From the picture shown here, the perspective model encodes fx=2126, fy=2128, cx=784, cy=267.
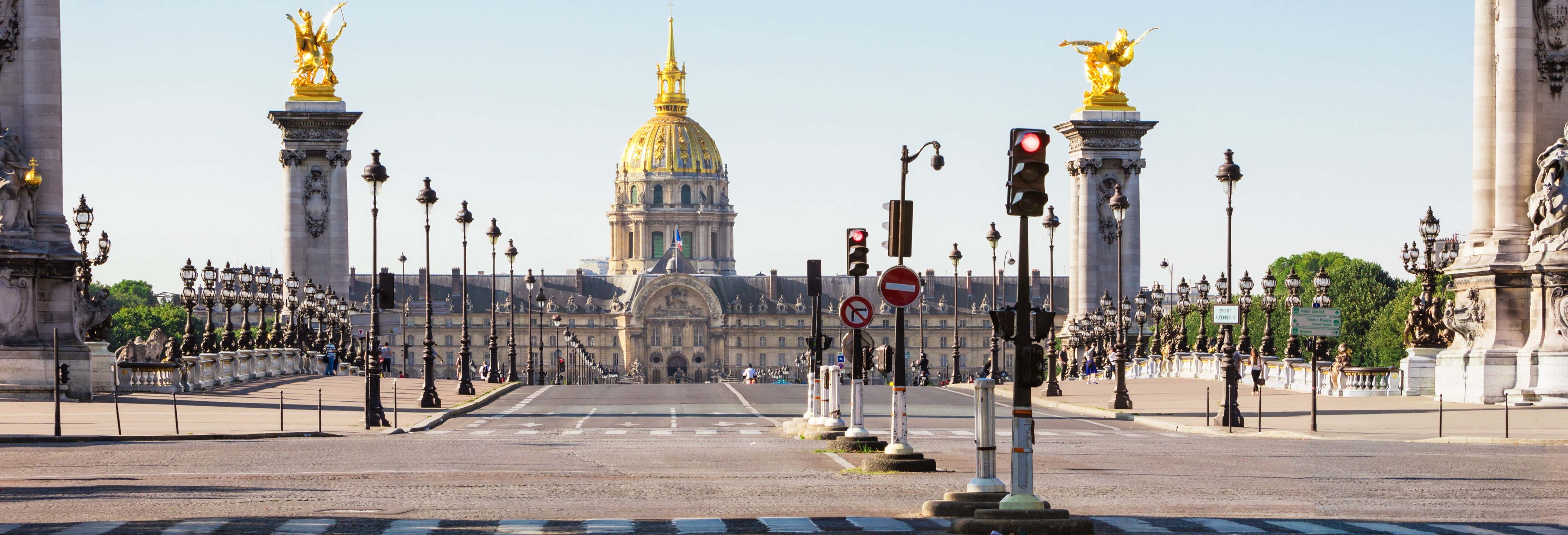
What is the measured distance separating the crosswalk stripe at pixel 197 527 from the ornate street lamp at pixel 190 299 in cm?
3778

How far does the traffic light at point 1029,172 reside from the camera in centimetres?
1730

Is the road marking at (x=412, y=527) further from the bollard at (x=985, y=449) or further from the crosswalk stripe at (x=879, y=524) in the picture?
Result: the bollard at (x=985, y=449)

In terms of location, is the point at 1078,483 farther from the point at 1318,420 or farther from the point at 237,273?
the point at 237,273

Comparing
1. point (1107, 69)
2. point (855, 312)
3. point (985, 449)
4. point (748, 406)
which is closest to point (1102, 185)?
point (1107, 69)

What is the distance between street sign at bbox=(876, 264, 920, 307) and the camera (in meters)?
24.4

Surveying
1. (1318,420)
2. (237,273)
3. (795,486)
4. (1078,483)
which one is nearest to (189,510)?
(795,486)

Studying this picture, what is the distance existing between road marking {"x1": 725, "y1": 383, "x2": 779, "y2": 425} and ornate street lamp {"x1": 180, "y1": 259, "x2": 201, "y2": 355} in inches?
558

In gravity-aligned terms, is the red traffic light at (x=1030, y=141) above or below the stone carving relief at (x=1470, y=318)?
above

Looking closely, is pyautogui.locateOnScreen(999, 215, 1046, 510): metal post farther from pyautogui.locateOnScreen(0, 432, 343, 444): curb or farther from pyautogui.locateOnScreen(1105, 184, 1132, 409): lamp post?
pyautogui.locateOnScreen(1105, 184, 1132, 409): lamp post

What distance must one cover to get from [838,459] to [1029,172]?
10895 mm

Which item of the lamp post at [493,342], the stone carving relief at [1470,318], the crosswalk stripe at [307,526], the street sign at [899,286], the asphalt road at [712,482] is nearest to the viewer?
the crosswalk stripe at [307,526]

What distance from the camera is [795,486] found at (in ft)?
74.5

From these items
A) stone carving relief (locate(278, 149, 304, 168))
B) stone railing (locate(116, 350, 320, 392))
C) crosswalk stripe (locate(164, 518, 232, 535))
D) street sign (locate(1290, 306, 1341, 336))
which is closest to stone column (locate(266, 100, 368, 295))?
stone carving relief (locate(278, 149, 304, 168))

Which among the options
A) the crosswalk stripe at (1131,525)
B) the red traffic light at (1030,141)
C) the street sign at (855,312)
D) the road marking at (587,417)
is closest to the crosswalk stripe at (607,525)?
the crosswalk stripe at (1131,525)
